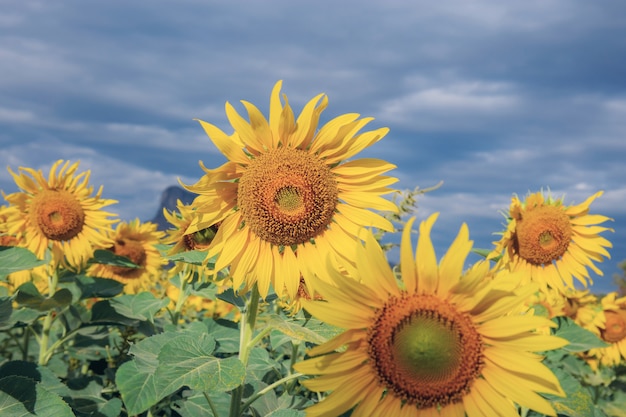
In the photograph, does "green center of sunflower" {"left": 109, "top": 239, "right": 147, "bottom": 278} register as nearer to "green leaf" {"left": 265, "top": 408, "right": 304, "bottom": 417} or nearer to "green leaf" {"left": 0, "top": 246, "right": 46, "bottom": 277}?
"green leaf" {"left": 0, "top": 246, "right": 46, "bottom": 277}

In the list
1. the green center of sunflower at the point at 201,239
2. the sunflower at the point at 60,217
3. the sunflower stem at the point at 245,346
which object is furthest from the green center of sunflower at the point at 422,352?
the sunflower at the point at 60,217

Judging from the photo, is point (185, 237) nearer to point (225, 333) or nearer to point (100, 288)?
point (225, 333)

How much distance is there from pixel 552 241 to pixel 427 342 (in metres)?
4.09

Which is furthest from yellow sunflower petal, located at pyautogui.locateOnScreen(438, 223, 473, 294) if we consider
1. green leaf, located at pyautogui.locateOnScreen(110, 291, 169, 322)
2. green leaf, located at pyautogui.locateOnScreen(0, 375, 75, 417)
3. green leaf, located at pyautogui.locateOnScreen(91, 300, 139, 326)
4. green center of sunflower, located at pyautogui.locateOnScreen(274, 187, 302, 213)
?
green leaf, located at pyautogui.locateOnScreen(91, 300, 139, 326)

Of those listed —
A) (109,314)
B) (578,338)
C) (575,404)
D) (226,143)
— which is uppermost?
(226,143)

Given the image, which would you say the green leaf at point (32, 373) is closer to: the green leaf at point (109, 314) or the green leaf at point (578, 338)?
the green leaf at point (109, 314)

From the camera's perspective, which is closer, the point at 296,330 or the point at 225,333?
the point at 296,330

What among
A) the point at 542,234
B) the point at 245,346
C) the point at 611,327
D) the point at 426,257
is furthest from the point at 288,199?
the point at 611,327

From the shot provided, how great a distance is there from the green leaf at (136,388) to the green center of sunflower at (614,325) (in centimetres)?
657

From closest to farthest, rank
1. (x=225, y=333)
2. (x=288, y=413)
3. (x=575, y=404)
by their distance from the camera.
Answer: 1. (x=288, y=413)
2. (x=575, y=404)
3. (x=225, y=333)

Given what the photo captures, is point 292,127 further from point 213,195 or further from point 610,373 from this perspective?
point 610,373

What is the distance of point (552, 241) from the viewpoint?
231 inches

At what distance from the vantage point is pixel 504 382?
2.27m

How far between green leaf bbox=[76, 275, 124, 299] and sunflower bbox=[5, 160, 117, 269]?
2.99 ft
